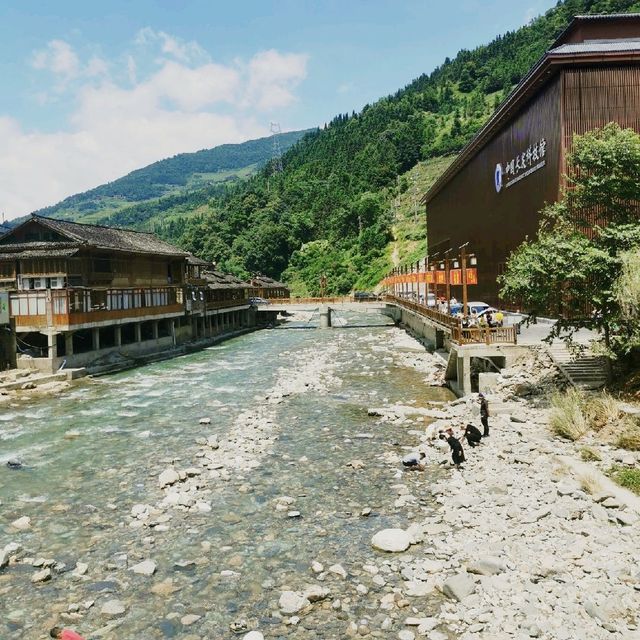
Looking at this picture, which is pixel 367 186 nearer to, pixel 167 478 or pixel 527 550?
pixel 167 478

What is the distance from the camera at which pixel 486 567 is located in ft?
29.7

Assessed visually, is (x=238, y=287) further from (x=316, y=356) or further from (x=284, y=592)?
(x=284, y=592)

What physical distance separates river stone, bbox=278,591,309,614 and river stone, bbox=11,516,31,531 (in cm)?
650

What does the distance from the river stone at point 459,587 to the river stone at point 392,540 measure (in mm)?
1545

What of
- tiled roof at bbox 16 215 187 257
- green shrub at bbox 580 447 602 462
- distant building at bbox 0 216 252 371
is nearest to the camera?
green shrub at bbox 580 447 602 462

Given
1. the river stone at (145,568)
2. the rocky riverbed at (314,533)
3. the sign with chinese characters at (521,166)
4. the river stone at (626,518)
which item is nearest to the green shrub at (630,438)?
the rocky riverbed at (314,533)

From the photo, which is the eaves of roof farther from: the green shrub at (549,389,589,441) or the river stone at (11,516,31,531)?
the river stone at (11,516,31,531)

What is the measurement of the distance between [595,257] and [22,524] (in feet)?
53.3

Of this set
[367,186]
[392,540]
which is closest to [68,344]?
[392,540]

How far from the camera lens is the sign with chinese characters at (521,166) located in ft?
94.3

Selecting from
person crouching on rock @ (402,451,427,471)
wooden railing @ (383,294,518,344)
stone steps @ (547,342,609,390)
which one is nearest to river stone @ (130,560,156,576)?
person crouching on rock @ (402,451,427,471)

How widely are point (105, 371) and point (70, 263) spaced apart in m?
7.04

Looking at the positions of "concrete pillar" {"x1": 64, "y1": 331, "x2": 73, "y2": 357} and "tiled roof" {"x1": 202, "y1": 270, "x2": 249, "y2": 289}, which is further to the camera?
"tiled roof" {"x1": 202, "y1": 270, "x2": 249, "y2": 289}

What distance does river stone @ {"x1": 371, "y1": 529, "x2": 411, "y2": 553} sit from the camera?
407 inches
